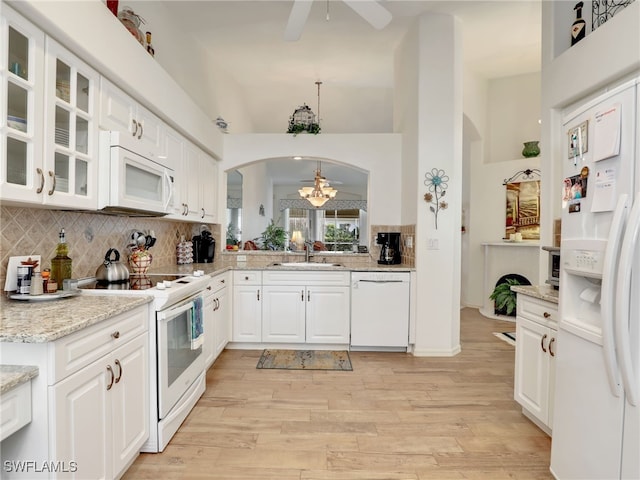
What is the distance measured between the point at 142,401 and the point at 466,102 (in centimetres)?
544

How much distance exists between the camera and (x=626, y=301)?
123 centimetres

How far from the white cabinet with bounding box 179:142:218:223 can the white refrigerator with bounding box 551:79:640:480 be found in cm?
289

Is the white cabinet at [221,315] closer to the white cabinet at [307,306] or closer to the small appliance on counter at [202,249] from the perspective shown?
the white cabinet at [307,306]

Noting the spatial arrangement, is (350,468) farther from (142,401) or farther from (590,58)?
(590,58)

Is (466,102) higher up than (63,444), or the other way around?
(466,102)

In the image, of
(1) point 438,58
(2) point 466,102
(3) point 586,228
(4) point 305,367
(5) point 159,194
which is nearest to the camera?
(3) point 586,228

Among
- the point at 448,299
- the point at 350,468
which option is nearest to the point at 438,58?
the point at 448,299

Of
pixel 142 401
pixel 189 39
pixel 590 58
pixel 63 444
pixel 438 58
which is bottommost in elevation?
pixel 142 401

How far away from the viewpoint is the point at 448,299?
3.69 metres

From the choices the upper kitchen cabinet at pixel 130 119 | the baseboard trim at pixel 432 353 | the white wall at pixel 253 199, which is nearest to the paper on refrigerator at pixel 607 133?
the upper kitchen cabinet at pixel 130 119

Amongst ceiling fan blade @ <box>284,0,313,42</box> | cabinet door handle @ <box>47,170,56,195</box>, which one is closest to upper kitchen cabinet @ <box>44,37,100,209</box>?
cabinet door handle @ <box>47,170,56,195</box>

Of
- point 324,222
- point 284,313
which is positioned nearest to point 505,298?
point 284,313

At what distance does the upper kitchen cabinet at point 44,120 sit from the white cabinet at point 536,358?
2733 mm

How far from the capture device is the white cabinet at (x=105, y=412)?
1.30m
